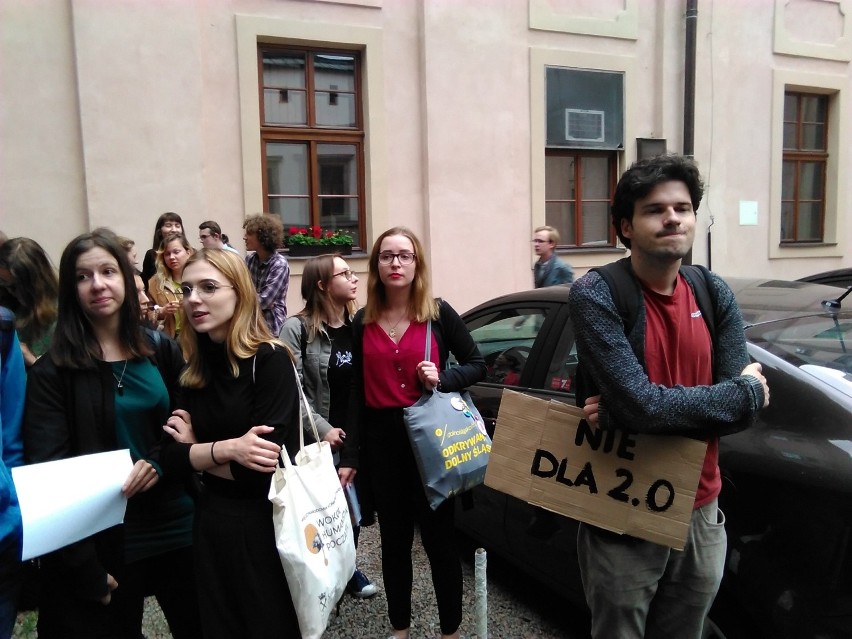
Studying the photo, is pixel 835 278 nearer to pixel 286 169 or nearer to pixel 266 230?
pixel 266 230

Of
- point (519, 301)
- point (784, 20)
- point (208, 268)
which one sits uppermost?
point (784, 20)

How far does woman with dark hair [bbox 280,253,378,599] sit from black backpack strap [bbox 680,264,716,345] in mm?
1552

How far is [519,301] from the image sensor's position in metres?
3.28

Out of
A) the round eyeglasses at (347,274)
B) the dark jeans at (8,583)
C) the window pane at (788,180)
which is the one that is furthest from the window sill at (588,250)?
the dark jeans at (8,583)

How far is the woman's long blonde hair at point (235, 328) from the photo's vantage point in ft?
6.42

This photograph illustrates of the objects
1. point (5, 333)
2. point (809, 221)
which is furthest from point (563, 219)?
point (5, 333)

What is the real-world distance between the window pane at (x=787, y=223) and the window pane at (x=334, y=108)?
7323mm

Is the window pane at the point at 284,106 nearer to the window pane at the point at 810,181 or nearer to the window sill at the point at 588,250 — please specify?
the window sill at the point at 588,250

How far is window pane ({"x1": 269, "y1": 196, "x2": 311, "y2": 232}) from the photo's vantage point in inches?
311

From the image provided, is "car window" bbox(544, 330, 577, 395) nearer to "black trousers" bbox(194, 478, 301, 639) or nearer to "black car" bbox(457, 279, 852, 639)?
"black car" bbox(457, 279, 852, 639)

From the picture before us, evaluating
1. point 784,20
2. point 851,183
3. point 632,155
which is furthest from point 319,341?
point 851,183

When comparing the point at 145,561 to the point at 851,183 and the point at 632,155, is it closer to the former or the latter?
the point at 632,155

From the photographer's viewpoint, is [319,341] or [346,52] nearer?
[319,341]

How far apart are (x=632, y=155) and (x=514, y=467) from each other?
28.0 feet
